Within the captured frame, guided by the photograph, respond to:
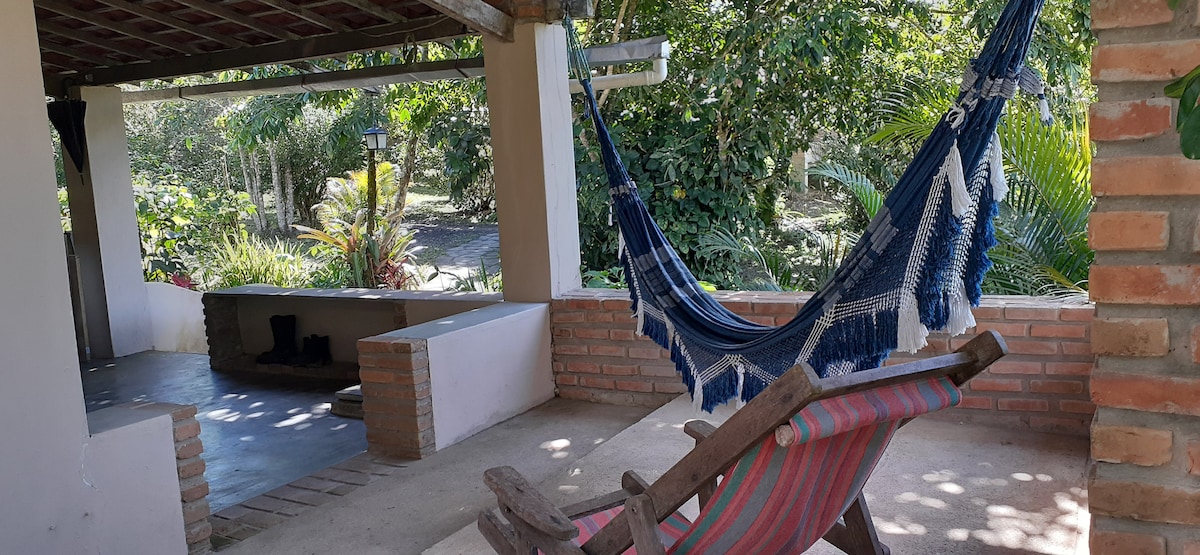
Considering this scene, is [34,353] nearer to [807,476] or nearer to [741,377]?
[741,377]

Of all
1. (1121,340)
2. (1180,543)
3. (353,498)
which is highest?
(1121,340)

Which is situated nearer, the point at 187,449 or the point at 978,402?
the point at 187,449

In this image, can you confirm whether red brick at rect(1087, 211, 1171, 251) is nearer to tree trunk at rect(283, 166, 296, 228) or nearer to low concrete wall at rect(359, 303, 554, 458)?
low concrete wall at rect(359, 303, 554, 458)

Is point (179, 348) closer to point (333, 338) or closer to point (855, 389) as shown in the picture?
point (333, 338)

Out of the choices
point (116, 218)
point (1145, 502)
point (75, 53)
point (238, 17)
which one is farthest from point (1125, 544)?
point (116, 218)

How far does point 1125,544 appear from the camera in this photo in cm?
115

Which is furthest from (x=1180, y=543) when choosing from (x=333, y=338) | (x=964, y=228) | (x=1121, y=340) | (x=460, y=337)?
(x=333, y=338)

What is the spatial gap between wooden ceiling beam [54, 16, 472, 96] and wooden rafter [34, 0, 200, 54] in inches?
4.9

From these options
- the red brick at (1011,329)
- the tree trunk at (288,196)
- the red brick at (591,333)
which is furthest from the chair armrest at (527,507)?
the tree trunk at (288,196)

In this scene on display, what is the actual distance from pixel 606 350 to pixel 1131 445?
3.10m

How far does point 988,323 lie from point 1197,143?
261 cm

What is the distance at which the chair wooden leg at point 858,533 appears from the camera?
1.99 m

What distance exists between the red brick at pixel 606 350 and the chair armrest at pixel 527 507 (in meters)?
2.24

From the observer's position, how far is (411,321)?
523 cm
